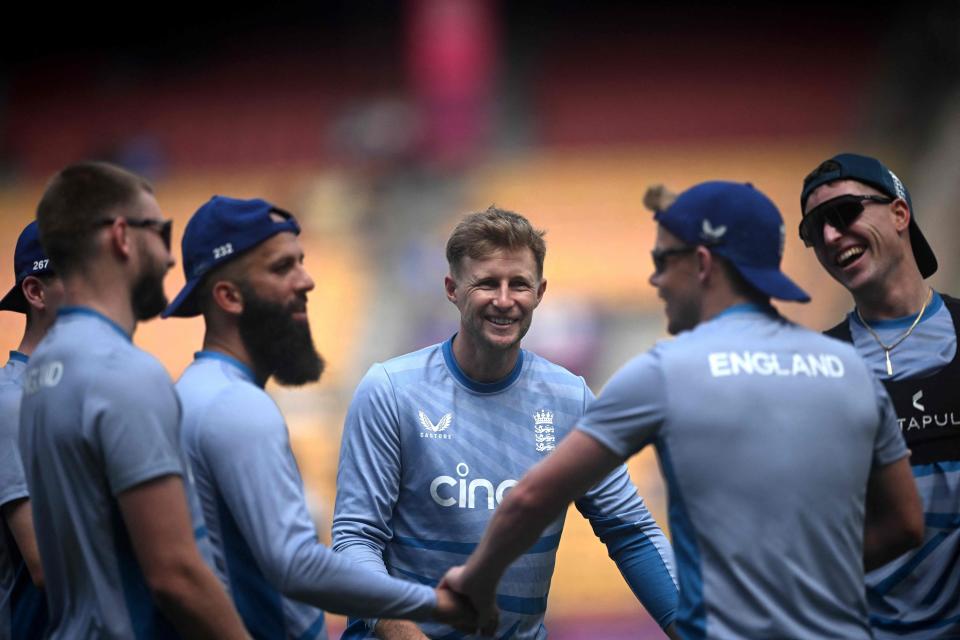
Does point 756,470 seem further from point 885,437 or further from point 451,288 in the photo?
point 451,288

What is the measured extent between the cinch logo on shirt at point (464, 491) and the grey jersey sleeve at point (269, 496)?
3.08ft

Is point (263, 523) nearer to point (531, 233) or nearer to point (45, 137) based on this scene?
point (531, 233)

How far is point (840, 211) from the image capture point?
14.8ft

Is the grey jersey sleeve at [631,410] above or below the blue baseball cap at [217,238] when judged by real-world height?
below

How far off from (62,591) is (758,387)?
6.41 ft

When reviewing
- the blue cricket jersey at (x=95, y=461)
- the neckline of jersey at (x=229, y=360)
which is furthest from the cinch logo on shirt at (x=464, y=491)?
the blue cricket jersey at (x=95, y=461)

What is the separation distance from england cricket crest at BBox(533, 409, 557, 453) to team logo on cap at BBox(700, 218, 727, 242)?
1385mm

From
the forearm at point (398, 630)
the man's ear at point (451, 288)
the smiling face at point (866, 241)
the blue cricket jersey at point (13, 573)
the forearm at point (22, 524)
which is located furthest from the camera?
the man's ear at point (451, 288)

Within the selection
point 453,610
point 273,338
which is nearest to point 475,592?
point 453,610

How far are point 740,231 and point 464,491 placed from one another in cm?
156

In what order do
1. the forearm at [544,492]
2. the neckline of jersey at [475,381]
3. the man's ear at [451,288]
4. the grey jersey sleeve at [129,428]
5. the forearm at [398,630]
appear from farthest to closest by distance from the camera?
the man's ear at [451,288]
the neckline of jersey at [475,381]
the forearm at [398,630]
the forearm at [544,492]
the grey jersey sleeve at [129,428]

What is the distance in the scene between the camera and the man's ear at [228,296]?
12.1ft

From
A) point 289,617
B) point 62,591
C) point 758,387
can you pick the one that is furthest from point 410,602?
point 758,387

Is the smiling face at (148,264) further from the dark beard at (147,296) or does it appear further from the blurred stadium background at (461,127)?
the blurred stadium background at (461,127)
